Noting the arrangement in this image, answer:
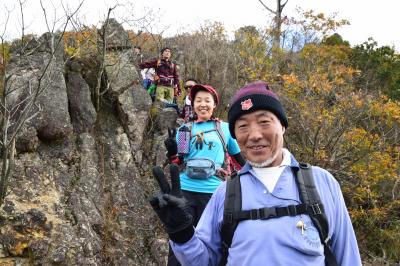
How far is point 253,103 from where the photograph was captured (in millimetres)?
1866

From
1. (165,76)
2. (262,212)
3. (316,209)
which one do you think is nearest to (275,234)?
(262,212)

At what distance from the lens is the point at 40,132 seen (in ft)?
18.9

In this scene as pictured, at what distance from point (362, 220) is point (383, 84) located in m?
6.61

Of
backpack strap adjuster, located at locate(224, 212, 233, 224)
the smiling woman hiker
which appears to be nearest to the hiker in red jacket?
the smiling woman hiker

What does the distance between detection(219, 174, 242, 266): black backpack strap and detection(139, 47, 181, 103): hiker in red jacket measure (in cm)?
669

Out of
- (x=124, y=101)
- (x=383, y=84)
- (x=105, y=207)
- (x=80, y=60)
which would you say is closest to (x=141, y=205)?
(x=105, y=207)

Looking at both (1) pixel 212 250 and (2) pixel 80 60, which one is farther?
(2) pixel 80 60

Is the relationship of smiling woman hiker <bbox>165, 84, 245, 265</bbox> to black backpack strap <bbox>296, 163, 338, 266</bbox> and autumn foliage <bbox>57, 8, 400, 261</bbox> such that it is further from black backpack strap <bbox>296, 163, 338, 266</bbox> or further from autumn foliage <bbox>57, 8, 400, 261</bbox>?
autumn foliage <bbox>57, 8, 400, 261</bbox>

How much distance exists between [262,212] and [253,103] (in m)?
0.51

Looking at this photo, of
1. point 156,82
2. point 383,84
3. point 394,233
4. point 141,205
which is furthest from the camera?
point 383,84

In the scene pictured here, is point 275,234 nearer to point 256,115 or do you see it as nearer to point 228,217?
point 228,217

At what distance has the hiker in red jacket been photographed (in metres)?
8.50

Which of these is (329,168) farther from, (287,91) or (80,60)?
(80,60)

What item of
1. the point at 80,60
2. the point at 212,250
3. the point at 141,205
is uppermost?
the point at 80,60
